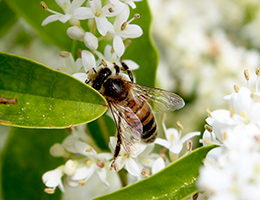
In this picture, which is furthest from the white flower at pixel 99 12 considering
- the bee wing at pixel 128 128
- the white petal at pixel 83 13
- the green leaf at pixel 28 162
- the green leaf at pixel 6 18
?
the green leaf at pixel 6 18

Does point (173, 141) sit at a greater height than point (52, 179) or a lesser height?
greater

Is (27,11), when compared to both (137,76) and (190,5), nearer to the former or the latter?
(137,76)

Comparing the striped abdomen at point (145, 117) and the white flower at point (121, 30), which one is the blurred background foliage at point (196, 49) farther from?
the white flower at point (121, 30)

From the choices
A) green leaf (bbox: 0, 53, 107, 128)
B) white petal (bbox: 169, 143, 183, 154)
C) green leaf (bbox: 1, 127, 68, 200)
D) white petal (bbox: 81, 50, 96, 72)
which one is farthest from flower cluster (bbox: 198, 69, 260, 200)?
green leaf (bbox: 1, 127, 68, 200)

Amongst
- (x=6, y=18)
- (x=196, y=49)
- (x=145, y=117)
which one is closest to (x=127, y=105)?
(x=145, y=117)

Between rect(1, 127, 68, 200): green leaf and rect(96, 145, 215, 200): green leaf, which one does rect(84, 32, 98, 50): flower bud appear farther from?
rect(1, 127, 68, 200): green leaf

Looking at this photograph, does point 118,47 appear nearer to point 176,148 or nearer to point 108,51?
point 108,51
